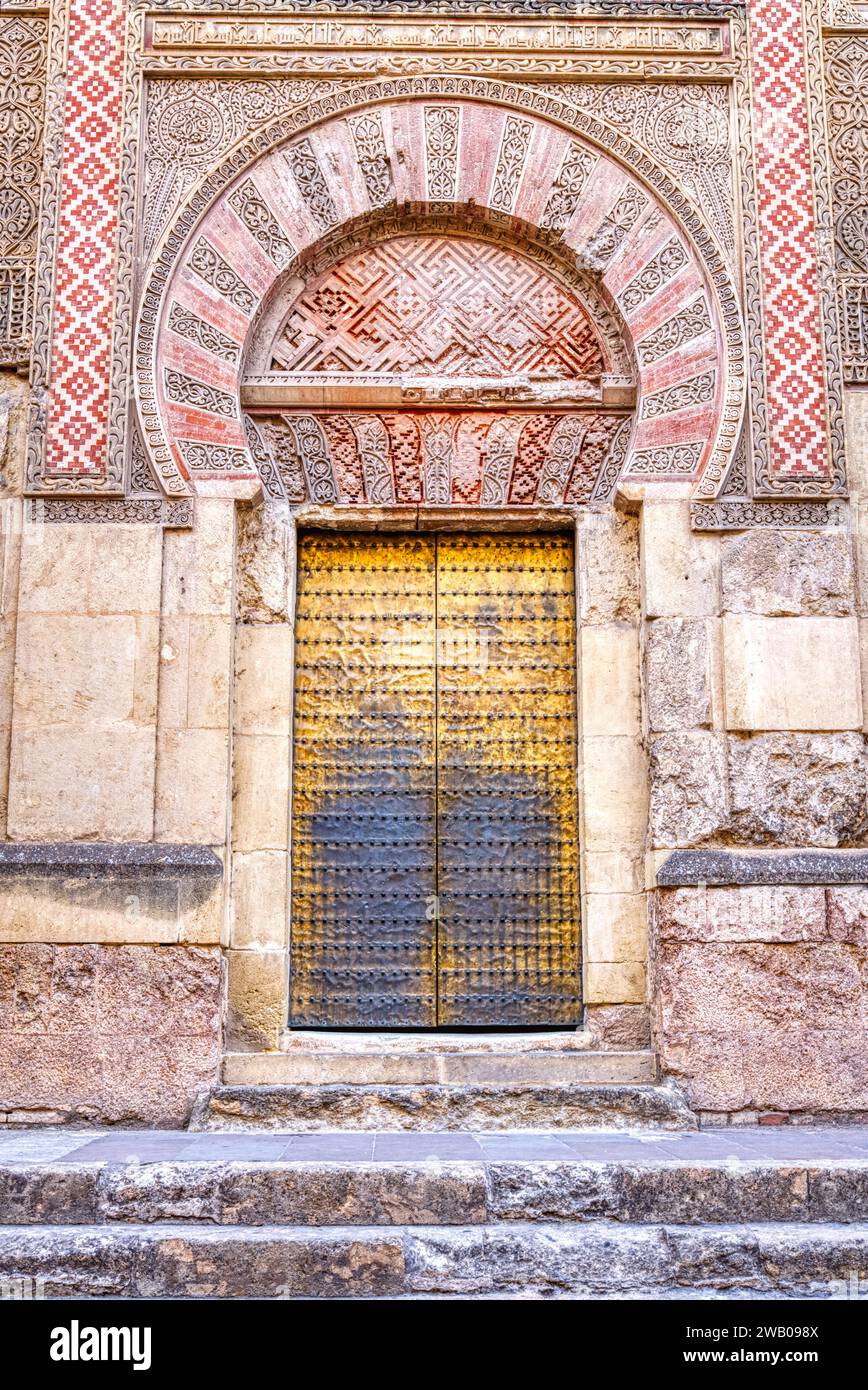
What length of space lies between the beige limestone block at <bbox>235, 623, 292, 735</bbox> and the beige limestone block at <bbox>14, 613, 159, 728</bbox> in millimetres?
395

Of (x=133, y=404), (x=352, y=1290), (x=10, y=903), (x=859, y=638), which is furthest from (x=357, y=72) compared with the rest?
(x=352, y=1290)

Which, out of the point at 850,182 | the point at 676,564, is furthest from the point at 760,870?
the point at 850,182

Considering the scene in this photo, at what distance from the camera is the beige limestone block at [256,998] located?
17.0 feet

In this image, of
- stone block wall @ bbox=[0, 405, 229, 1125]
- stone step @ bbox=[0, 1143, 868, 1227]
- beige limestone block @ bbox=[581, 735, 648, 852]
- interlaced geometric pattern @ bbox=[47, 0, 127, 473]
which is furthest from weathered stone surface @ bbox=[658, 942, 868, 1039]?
interlaced geometric pattern @ bbox=[47, 0, 127, 473]

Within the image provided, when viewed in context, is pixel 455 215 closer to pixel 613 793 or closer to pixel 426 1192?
pixel 613 793

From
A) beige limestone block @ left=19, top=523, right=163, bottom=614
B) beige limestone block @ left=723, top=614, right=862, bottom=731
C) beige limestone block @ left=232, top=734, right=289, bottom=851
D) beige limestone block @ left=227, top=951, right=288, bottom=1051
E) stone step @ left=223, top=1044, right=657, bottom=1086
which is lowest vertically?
stone step @ left=223, top=1044, right=657, bottom=1086

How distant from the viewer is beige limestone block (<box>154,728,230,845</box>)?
201 inches

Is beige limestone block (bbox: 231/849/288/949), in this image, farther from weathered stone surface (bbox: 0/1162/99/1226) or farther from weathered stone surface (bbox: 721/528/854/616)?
weathered stone surface (bbox: 721/528/854/616)

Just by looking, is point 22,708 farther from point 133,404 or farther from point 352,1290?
point 352,1290

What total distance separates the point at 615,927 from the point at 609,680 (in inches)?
39.7

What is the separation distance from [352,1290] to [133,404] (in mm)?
3604

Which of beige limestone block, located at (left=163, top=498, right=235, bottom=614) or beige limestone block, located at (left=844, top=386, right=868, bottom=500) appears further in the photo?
beige limestone block, located at (left=844, top=386, right=868, bottom=500)

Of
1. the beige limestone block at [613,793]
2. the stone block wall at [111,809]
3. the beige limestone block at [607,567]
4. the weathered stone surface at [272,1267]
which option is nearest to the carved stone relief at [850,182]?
the beige limestone block at [607,567]

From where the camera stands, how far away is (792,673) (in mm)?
5250
